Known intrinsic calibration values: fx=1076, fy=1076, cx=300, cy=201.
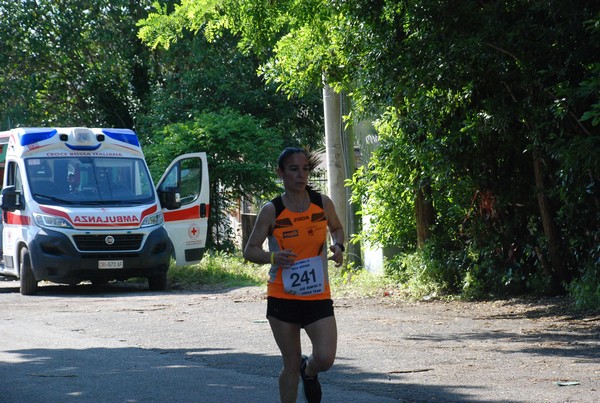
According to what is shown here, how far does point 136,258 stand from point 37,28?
1540cm

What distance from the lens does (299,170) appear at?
6.59 m

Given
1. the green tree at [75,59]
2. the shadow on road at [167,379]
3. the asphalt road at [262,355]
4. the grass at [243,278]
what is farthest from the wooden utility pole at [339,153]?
the green tree at [75,59]

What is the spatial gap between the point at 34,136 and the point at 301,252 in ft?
41.2

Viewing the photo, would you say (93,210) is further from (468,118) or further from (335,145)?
(468,118)

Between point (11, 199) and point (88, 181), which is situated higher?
point (88, 181)

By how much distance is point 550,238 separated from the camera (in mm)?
13414

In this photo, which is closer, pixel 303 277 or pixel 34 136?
pixel 303 277

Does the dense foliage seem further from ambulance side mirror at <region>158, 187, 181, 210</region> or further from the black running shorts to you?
the black running shorts

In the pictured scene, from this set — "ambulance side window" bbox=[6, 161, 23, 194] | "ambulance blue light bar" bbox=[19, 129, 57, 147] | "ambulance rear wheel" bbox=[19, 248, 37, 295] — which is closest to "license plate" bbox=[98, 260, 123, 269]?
"ambulance rear wheel" bbox=[19, 248, 37, 295]

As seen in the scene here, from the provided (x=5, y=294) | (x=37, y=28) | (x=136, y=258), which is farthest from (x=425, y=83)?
(x=37, y=28)

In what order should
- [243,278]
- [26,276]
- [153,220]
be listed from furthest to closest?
[243,278] < [153,220] < [26,276]

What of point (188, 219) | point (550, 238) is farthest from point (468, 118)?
point (188, 219)

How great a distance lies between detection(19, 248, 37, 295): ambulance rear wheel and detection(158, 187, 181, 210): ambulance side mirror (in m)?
2.45

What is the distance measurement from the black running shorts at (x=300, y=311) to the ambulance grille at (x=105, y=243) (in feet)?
36.5
